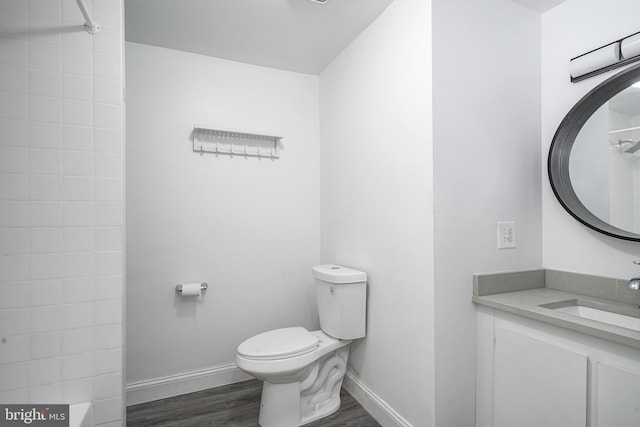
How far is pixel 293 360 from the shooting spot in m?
1.66

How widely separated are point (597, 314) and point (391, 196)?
107 centimetres

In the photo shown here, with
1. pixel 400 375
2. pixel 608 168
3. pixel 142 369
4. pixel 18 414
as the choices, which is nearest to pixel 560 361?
pixel 400 375

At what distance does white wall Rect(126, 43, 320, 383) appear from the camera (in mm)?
2018

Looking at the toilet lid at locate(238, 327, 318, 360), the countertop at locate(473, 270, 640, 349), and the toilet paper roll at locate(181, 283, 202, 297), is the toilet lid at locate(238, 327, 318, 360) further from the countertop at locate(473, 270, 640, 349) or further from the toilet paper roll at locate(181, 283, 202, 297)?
the countertop at locate(473, 270, 640, 349)

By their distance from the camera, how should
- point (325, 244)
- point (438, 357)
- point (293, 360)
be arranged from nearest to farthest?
point (438, 357) → point (293, 360) → point (325, 244)

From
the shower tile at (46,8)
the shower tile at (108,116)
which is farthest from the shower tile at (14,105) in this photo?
the shower tile at (46,8)

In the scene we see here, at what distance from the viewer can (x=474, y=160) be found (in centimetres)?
152

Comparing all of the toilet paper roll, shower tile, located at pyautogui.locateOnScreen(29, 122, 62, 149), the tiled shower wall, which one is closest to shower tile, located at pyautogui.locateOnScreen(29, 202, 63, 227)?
the tiled shower wall

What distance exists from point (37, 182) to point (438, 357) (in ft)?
5.90

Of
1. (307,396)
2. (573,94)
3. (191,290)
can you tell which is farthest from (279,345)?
(573,94)

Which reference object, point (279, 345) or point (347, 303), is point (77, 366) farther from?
point (347, 303)

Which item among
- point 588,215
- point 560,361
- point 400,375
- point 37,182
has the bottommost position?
point 400,375

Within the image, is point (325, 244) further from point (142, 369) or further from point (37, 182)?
point (37, 182)

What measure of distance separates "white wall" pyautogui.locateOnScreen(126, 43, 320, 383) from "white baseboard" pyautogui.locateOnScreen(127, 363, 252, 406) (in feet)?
0.14
